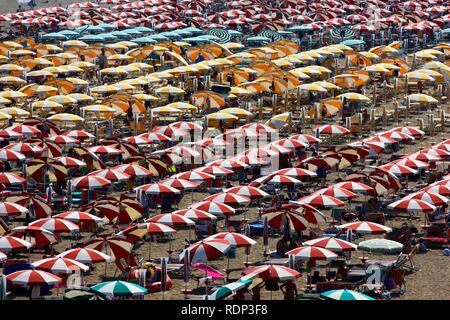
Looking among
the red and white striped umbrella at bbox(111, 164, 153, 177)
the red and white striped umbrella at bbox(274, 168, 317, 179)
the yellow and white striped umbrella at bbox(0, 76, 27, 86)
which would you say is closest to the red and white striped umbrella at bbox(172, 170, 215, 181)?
the red and white striped umbrella at bbox(111, 164, 153, 177)

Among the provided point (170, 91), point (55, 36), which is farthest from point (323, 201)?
point (55, 36)

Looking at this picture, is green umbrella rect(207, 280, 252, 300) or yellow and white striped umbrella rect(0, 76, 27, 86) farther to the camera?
yellow and white striped umbrella rect(0, 76, 27, 86)

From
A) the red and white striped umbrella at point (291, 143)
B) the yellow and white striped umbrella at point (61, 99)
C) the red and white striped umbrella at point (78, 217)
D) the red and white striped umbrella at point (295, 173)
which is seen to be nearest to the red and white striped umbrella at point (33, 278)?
the red and white striped umbrella at point (78, 217)

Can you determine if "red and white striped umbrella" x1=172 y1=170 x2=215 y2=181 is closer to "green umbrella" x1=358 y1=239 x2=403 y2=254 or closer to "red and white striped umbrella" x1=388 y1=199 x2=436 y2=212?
"red and white striped umbrella" x1=388 y1=199 x2=436 y2=212

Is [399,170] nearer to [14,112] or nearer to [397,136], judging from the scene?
[397,136]

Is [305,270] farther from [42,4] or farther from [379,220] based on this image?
[42,4]

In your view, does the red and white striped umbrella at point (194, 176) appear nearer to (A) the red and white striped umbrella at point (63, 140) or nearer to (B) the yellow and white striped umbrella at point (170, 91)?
(A) the red and white striped umbrella at point (63, 140)

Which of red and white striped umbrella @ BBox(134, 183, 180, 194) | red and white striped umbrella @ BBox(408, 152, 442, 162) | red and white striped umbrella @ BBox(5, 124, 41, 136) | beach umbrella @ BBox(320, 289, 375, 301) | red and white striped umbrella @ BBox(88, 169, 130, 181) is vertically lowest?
red and white striped umbrella @ BBox(5, 124, 41, 136)
